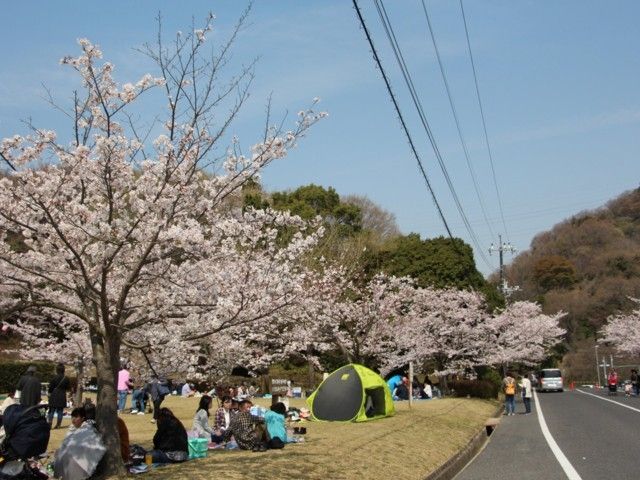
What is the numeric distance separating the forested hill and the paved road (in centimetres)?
6412

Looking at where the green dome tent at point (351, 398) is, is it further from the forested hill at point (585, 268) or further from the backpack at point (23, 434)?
the forested hill at point (585, 268)

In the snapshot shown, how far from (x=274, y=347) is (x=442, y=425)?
12345 mm

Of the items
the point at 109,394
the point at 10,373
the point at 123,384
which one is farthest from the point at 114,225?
the point at 10,373

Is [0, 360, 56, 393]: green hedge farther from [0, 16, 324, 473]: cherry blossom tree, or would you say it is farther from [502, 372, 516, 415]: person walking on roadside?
[0, 16, 324, 473]: cherry blossom tree

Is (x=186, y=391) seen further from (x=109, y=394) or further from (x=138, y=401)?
(x=109, y=394)

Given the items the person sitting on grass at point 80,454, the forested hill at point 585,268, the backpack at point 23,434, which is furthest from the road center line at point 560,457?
the forested hill at point 585,268

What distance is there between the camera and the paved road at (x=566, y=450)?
1217 centimetres

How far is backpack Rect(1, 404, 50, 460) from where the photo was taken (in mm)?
8828

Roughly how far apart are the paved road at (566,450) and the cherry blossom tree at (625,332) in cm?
4148

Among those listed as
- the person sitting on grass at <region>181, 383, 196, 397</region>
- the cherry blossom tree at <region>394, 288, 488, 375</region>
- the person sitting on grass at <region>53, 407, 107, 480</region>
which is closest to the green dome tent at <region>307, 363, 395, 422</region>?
the person sitting on grass at <region>53, 407, 107, 480</region>

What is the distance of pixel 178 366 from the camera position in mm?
16891

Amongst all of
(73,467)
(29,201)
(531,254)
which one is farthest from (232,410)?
(531,254)

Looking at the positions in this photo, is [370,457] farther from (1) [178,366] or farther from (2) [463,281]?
(2) [463,281]

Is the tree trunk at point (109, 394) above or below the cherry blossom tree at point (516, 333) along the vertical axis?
below
